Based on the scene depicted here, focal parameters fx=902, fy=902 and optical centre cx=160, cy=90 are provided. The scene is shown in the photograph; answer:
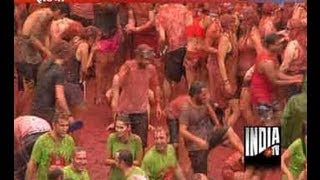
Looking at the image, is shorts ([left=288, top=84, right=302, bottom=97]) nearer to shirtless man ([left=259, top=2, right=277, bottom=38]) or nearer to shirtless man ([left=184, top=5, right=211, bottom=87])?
shirtless man ([left=259, top=2, right=277, bottom=38])

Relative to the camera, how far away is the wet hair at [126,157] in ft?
19.7

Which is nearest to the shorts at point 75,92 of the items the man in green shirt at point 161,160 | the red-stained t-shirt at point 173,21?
the man in green shirt at point 161,160

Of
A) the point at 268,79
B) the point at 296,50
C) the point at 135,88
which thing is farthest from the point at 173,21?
the point at 296,50

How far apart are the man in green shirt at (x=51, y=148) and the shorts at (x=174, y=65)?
736 millimetres

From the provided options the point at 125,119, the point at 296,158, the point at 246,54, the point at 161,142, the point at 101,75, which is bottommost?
the point at 296,158

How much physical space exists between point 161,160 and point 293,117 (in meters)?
0.93

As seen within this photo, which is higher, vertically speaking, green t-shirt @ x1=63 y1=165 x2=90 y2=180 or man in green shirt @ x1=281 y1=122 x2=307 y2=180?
man in green shirt @ x1=281 y1=122 x2=307 y2=180

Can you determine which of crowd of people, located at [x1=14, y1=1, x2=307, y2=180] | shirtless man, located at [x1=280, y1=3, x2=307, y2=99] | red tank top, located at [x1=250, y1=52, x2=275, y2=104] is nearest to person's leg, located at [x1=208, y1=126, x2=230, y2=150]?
crowd of people, located at [x1=14, y1=1, x2=307, y2=180]

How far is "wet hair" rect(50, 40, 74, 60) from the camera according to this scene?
5.98 m

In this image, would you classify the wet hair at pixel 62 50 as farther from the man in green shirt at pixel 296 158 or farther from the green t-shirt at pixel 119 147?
the man in green shirt at pixel 296 158

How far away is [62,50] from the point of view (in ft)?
19.7

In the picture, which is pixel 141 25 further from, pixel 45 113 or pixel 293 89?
pixel 293 89

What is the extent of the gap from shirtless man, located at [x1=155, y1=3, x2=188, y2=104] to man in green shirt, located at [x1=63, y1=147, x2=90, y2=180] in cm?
66
